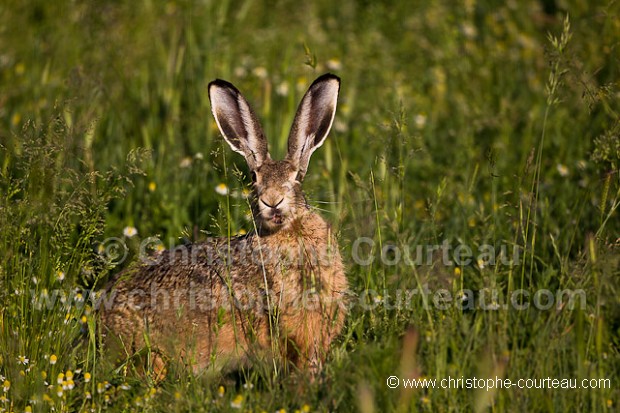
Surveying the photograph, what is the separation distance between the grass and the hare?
0.53 ft

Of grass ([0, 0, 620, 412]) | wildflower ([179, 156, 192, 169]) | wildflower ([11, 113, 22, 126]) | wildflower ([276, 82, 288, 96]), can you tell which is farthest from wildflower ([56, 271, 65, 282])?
wildflower ([276, 82, 288, 96])

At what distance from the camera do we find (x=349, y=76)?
7406 millimetres

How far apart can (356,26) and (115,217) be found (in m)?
3.39

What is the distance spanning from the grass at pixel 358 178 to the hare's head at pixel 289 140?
203 mm

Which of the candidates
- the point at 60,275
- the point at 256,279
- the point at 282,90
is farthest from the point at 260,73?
the point at 60,275

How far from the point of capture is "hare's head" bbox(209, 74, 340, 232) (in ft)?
14.9


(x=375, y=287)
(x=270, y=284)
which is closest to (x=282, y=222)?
(x=270, y=284)

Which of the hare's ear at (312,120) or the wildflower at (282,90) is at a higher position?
the wildflower at (282,90)

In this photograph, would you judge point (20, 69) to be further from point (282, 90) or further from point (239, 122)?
point (239, 122)

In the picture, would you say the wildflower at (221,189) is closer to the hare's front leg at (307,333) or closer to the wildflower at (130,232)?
the wildflower at (130,232)

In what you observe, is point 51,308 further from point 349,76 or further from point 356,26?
point 356,26

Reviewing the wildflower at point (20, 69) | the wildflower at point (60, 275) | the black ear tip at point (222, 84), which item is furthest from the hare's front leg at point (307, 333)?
the wildflower at point (20, 69)

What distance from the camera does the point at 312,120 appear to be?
472cm

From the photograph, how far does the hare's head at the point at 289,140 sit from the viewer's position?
4.54m
